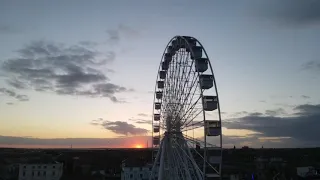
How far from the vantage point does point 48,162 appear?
214ft

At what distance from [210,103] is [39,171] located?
165 ft

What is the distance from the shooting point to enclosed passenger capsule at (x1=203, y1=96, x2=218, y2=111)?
21.7m

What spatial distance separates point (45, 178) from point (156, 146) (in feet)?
128

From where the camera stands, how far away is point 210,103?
21734mm

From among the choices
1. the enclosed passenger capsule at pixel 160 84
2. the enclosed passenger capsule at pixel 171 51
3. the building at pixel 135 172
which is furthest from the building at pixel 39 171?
the enclosed passenger capsule at pixel 171 51

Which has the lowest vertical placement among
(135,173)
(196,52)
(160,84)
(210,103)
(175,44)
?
(135,173)

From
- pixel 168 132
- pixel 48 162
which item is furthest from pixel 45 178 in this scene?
pixel 168 132

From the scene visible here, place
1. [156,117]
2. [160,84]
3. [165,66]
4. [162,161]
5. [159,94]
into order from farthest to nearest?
[156,117], [159,94], [160,84], [165,66], [162,161]

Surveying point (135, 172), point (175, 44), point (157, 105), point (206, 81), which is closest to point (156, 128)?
point (157, 105)

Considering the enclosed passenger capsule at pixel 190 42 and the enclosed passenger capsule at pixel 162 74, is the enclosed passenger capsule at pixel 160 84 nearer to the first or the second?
the enclosed passenger capsule at pixel 162 74

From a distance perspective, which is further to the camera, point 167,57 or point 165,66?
point 165,66

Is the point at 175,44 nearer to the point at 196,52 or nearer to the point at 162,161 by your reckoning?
the point at 196,52

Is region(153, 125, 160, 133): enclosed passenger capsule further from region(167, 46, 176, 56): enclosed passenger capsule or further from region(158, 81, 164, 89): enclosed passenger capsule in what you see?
region(167, 46, 176, 56): enclosed passenger capsule

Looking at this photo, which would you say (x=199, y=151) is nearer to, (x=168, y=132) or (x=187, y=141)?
(x=187, y=141)
